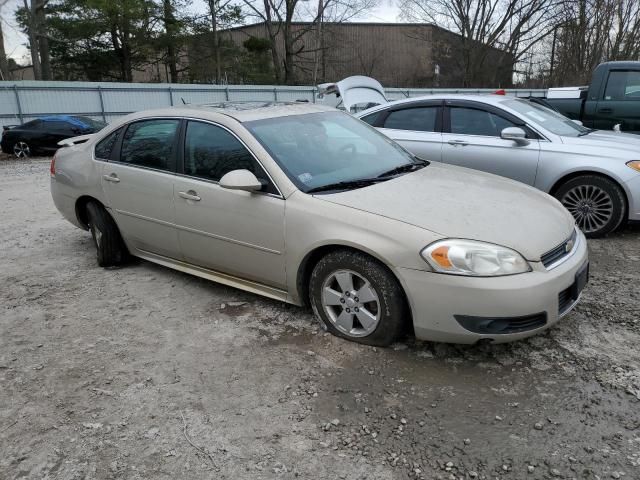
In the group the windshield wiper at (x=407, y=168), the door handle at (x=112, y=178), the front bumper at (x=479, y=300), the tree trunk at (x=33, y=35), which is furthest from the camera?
the tree trunk at (x=33, y=35)

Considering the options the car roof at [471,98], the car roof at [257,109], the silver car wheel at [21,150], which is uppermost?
the car roof at [257,109]

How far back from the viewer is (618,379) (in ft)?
9.56

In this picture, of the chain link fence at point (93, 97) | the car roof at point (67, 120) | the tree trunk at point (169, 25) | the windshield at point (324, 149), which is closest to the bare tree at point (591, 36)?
the chain link fence at point (93, 97)

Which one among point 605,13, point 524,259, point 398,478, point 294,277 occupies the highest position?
point 605,13

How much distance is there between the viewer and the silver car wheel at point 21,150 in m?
16.4

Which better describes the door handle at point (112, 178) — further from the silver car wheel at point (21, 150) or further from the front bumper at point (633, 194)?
Result: the silver car wheel at point (21, 150)

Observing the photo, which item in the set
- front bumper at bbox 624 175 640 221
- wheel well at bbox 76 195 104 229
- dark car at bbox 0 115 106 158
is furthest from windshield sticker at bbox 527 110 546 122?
dark car at bbox 0 115 106 158

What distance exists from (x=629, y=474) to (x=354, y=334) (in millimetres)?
1626

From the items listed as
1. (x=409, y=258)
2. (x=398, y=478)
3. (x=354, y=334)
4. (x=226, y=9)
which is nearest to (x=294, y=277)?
(x=354, y=334)

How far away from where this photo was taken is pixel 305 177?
3578mm

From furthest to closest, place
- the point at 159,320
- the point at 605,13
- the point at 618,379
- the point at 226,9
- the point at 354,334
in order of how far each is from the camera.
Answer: the point at 226,9 < the point at 605,13 < the point at 159,320 < the point at 354,334 < the point at 618,379

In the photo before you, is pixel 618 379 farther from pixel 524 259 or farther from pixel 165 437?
pixel 165 437

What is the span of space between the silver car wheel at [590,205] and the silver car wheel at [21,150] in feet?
53.6

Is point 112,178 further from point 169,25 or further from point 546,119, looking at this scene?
point 169,25
